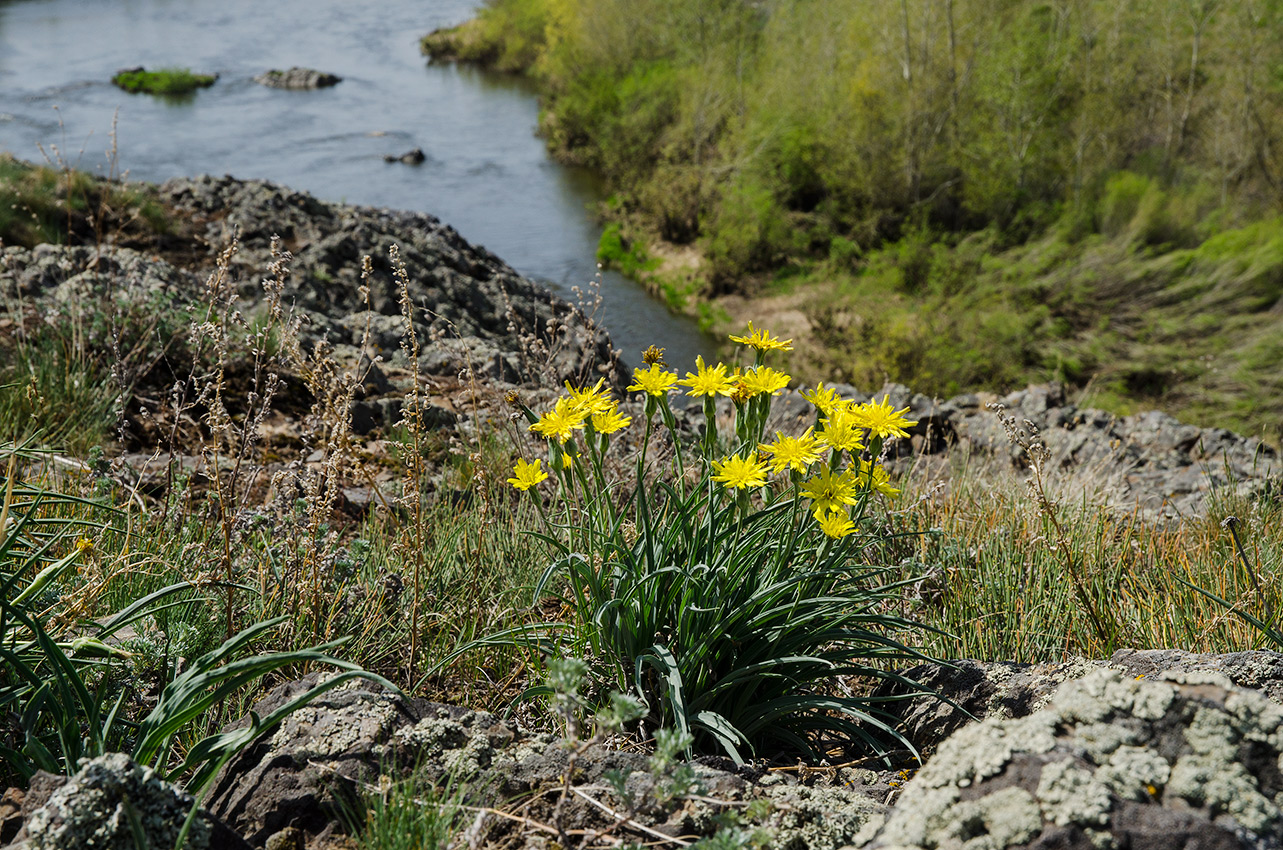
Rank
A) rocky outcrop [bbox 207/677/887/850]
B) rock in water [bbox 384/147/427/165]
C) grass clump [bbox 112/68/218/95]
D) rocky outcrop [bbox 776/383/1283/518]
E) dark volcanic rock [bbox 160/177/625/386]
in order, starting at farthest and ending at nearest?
1. grass clump [bbox 112/68/218/95]
2. rock in water [bbox 384/147/427/165]
3. dark volcanic rock [bbox 160/177/625/386]
4. rocky outcrop [bbox 776/383/1283/518]
5. rocky outcrop [bbox 207/677/887/850]

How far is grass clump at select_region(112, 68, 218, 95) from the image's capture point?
21.6 m

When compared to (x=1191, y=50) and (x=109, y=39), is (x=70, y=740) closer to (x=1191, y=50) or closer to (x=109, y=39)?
(x=1191, y=50)

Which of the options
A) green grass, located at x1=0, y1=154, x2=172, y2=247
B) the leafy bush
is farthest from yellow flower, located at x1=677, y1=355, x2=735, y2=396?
green grass, located at x1=0, y1=154, x2=172, y2=247

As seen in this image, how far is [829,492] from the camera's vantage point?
6.25 feet

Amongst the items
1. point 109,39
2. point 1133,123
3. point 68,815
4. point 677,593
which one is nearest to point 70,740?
point 68,815

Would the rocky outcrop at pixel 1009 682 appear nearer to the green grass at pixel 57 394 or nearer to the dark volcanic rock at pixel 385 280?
the dark volcanic rock at pixel 385 280

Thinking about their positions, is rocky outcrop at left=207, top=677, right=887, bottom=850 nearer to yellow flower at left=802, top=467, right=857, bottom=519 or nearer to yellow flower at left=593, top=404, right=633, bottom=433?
yellow flower at left=802, top=467, right=857, bottom=519

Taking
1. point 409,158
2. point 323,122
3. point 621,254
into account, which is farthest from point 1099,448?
point 323,122

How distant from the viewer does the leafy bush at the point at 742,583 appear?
191 centimetres

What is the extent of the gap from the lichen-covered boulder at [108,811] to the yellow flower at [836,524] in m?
1.31

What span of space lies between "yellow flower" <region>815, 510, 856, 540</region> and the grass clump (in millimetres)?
25157

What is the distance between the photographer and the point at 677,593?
81.0 inches

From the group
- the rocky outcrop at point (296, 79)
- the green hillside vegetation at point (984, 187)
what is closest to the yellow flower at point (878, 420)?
the green hillside vegetation at point (984, 187)

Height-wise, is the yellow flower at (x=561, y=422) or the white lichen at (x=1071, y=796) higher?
the yellow flower at (x=561, y=422)
